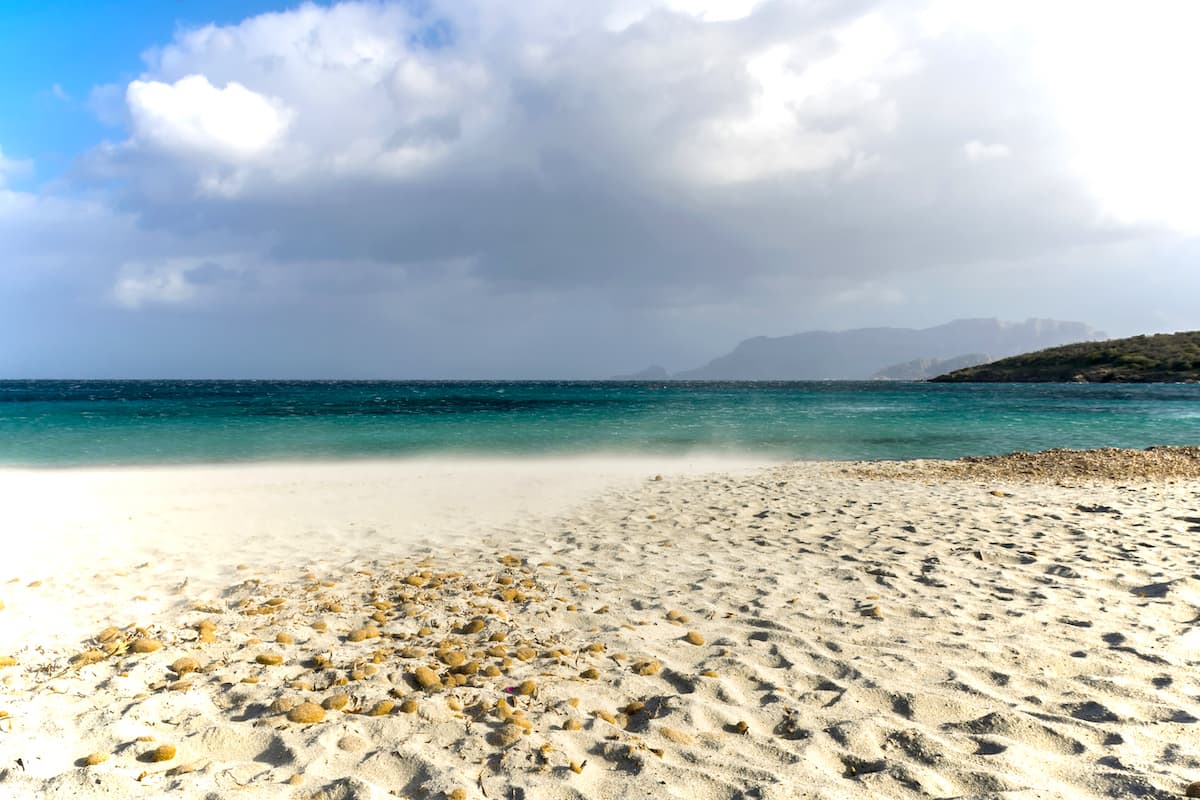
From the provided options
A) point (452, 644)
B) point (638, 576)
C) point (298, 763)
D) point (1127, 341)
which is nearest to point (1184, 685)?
point (638, 576)

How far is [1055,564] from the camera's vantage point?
7047 mm

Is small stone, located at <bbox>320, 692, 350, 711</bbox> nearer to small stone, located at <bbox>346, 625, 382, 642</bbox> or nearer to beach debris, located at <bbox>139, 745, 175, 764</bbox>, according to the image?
beach debris, located at <bbox>139, 745, 175, 764</bbox>

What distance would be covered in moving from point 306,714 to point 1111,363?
121 metres

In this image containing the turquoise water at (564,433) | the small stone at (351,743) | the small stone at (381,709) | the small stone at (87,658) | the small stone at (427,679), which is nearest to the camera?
the small stone at (351,743)

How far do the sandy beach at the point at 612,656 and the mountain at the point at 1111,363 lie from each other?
335ft

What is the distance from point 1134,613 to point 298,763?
253 inches

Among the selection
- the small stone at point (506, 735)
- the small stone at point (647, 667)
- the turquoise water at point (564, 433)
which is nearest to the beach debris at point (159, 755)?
the small stone at point (506, 735)

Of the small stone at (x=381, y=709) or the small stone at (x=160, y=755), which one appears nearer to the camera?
the small stone at (x=160, y=755)

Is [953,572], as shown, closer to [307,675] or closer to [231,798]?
[307,675]

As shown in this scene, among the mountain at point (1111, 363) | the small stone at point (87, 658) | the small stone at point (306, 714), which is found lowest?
the small stone at point (306, 714)

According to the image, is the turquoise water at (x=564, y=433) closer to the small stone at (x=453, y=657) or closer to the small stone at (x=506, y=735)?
the small stone at (x=453, y=657)

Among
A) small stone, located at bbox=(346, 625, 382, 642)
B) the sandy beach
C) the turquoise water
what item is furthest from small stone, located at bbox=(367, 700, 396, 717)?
the turquoise water

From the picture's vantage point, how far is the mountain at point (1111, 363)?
88.1 meters

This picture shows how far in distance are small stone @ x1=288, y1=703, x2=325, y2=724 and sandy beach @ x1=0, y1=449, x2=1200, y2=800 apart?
0.04 m
